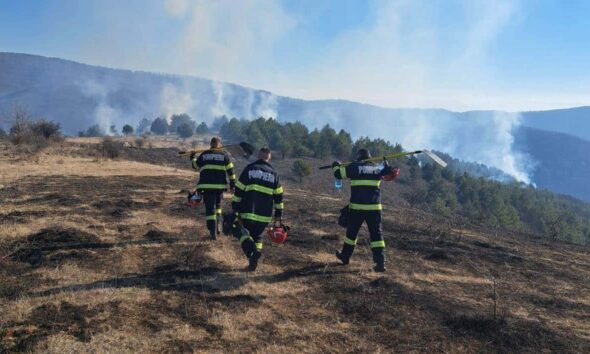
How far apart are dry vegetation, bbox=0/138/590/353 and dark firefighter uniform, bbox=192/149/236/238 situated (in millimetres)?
776

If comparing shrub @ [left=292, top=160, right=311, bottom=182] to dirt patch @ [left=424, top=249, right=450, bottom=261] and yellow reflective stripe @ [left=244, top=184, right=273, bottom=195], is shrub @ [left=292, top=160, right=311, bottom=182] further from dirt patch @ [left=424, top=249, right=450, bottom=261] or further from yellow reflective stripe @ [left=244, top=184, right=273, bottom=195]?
yellow reflective stripe @ [left=244, top=184, right=273, bottom=195]

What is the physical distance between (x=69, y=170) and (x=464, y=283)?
1966 cm

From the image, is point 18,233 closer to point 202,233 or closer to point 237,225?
point 202,233

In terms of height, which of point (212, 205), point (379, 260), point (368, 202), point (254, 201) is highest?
point (368, 202)

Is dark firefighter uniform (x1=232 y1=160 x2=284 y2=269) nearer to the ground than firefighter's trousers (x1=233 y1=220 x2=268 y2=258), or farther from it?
farther from it

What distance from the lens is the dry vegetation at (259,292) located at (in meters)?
4.64

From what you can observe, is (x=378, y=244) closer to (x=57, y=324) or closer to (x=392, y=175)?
(x=392, y=175)

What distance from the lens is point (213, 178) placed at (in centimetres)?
880

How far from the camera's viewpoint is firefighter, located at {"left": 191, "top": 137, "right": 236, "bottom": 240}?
8750 millimetres

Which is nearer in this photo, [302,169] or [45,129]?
[45,129]

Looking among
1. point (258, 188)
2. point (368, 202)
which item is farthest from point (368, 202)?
point (258, 188)

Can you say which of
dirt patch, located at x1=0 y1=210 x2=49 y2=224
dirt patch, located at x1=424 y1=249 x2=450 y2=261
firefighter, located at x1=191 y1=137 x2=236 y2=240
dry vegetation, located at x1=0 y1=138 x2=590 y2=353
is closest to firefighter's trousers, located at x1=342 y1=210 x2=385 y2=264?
dry vegetation, located at x1=0 y1=138 x2=590 y2=353

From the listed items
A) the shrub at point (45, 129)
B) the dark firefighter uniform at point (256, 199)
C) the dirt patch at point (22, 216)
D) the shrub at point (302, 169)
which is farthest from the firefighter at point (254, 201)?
the shrub at point (45, 129)

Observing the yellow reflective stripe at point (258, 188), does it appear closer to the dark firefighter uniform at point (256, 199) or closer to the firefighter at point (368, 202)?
the dark firefighter uniform at point (256, 199)
